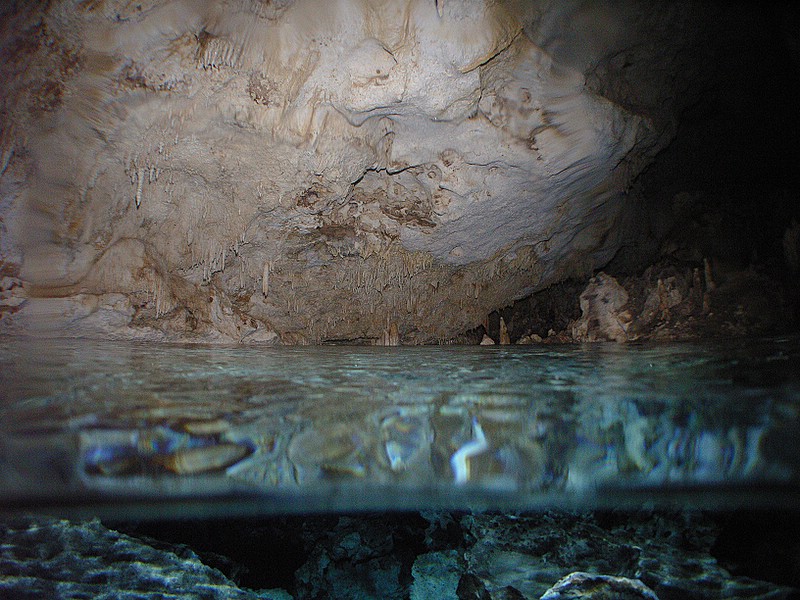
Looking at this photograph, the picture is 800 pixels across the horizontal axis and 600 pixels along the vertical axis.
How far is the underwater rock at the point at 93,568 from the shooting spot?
4375 millimetres

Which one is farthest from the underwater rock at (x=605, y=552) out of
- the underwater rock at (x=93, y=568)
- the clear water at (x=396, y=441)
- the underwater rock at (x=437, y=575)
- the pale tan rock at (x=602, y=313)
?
the pale tan rock at (x=602, y=313)

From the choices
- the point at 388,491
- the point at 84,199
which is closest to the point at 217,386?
the point at 388,491

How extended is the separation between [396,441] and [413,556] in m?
4.22

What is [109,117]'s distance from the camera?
194 inches

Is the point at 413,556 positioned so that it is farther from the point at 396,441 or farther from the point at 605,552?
the point at 396,441

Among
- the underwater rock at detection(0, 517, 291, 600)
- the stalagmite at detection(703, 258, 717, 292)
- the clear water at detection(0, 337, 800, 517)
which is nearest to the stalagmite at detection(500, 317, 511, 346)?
the stalagmite at detection(703, 258, 717, 292)

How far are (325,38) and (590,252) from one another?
19.4 ft

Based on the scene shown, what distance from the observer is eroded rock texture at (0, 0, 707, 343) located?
4422 millimetres

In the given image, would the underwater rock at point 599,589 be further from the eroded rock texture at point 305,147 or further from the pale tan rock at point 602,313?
the pale tan rock at point 602,313

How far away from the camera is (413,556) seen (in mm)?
5855

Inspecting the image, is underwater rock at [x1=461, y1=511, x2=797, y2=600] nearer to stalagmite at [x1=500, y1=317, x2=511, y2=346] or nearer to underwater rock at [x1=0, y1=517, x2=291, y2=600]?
underwater rock at [x1=0, y1=517, x2=291, y2=600]

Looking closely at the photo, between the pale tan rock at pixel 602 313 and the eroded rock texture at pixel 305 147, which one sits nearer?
the eroded rock texture at pixel 305 147

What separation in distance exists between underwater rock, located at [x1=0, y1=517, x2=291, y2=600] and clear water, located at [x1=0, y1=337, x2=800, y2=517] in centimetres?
227

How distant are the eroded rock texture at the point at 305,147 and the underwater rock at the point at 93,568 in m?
2.57
